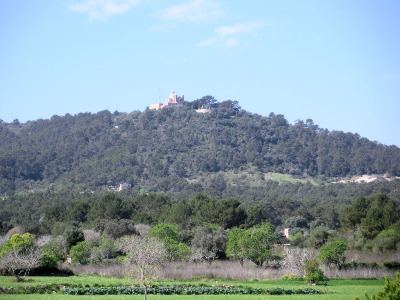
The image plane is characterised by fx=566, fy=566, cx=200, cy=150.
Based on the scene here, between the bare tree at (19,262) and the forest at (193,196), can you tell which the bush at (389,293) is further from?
the bare tree at (19,262)

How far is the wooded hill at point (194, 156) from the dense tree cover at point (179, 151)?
0.23 m

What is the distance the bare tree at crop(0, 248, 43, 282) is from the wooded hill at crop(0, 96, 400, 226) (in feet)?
183

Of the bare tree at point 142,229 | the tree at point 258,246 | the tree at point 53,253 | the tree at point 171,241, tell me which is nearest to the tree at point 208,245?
the tree at point 171,241

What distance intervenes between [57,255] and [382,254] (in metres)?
25.1

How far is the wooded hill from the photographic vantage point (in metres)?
111

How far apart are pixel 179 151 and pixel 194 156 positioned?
443cm

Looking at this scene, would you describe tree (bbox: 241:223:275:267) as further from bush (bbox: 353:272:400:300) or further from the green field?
bush (bbox: 353:272:400:300)

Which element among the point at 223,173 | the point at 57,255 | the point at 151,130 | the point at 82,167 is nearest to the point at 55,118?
the point at 151,130

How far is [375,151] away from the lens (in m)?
135

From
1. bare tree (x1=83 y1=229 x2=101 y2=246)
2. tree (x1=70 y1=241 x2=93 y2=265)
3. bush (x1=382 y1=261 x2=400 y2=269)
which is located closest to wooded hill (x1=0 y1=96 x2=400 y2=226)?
bare tree (x1=83 y1=229 x2=101 y2=246)

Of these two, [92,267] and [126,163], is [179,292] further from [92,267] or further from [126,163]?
[126,163]

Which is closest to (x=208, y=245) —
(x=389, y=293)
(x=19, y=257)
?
(x=19, y=257)

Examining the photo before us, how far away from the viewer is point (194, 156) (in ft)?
430

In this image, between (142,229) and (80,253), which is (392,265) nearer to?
(80,253)
